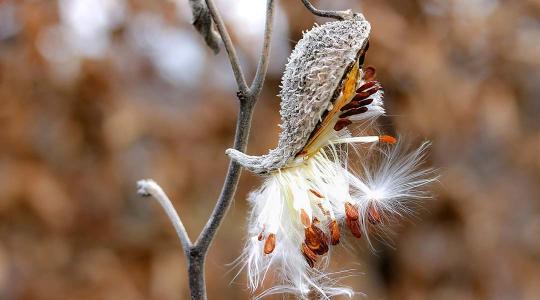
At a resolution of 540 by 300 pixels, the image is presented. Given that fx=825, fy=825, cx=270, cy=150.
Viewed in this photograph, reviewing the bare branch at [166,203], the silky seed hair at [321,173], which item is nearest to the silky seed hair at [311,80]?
the silky seed hair at [321,173]

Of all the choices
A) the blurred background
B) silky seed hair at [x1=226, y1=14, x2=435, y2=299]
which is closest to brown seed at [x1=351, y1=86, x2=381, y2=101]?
silky seed hair at [x1=226, y1=14, x2=435, y2=299]

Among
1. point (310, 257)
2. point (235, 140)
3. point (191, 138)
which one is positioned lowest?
point (310, 257)

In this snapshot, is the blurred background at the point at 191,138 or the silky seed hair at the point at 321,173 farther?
the blurred background at the point at 191,138

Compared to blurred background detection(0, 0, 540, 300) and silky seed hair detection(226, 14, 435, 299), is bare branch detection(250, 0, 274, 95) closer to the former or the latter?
silky seed hair detection(226, 14, 435, 299)

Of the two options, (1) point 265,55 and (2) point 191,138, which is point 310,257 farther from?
(2) point 191,138

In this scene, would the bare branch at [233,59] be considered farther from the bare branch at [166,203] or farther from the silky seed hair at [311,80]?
the bare branch at [166,203]

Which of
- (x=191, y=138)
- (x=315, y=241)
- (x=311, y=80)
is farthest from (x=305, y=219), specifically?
(x=191, y=138)
